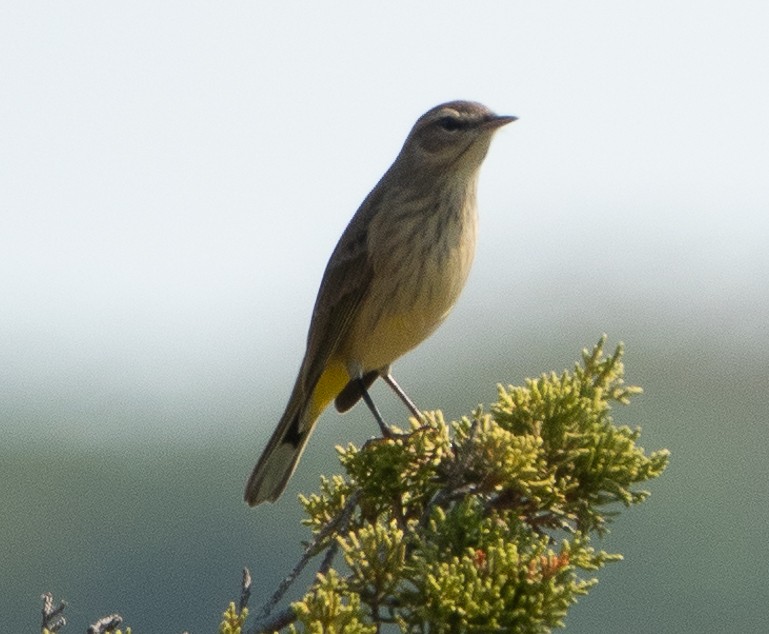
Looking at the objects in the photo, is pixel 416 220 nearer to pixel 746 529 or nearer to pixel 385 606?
pixel 385 606

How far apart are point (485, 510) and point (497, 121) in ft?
12.0

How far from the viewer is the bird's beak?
7.93 m

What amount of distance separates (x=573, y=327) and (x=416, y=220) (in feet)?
259

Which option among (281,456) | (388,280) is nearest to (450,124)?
(388,280)

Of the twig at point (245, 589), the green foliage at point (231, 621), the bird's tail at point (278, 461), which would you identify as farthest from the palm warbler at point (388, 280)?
the green foliage at point (231, 621)

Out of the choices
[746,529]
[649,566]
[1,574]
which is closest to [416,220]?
[649,566]

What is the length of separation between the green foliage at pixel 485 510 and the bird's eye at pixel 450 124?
3.19m

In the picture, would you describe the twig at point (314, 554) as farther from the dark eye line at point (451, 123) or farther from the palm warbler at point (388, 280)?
the dark eye line at point (451, 123)

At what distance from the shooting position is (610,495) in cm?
477

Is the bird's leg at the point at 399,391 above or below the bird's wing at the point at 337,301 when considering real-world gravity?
below

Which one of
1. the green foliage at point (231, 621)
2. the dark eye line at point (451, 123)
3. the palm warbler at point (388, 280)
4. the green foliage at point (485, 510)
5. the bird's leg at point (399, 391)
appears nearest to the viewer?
the green foliage at point (231, 621)

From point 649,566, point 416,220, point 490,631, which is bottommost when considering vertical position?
point 490,631

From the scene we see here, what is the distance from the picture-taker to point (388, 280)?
754 cm

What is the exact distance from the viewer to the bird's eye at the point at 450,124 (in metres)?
8.25
